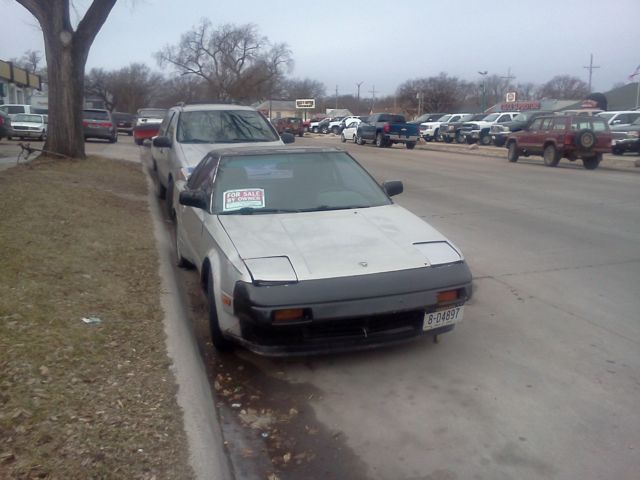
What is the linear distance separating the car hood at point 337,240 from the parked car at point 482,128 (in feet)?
101

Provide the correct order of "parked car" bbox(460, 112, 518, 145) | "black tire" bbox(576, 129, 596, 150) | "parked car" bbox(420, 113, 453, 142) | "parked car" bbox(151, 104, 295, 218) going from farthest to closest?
"parked car" bbox(420, 113, 453, 142) → "parked car" bbox(460, 112, 518, 145) → "black tire" bbox(576, 129, 596, 150) → "parked car" bbox(151, 104, 295, 218)

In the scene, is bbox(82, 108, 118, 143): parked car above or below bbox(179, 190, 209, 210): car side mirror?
above

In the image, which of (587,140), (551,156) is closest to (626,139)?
(551,156)

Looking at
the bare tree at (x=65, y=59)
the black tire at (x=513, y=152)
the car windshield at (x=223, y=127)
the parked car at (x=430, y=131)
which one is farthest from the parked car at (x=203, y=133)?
the parked car at (x=430, y=131)

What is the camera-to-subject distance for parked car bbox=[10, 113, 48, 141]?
27.6 metres

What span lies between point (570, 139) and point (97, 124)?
743 inches

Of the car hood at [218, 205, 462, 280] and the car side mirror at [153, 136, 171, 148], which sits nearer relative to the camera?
the car hood at [218, 205, 462, 280]

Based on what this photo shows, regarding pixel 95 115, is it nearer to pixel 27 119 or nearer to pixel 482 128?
pixel 27 119

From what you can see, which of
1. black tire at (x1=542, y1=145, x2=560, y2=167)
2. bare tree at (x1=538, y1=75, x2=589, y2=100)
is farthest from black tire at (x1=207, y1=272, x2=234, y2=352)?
bare tree at (x1=538, y1=75, x2=589, y2=100)

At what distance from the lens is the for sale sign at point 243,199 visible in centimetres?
551

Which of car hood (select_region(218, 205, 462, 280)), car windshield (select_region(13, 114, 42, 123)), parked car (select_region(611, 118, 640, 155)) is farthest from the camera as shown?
car windshield (select_region(13, 114, 42, 123))

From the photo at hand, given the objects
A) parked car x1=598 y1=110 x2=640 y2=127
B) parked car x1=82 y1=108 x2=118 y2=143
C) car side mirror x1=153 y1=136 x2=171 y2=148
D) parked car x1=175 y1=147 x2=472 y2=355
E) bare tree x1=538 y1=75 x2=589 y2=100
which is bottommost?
parked car x1=175 y1=147 x2=472 y2=355

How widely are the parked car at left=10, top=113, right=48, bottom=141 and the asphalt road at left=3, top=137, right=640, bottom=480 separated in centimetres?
2374

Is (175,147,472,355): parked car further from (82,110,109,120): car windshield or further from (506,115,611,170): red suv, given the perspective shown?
(82,110,109,120): car windshield
